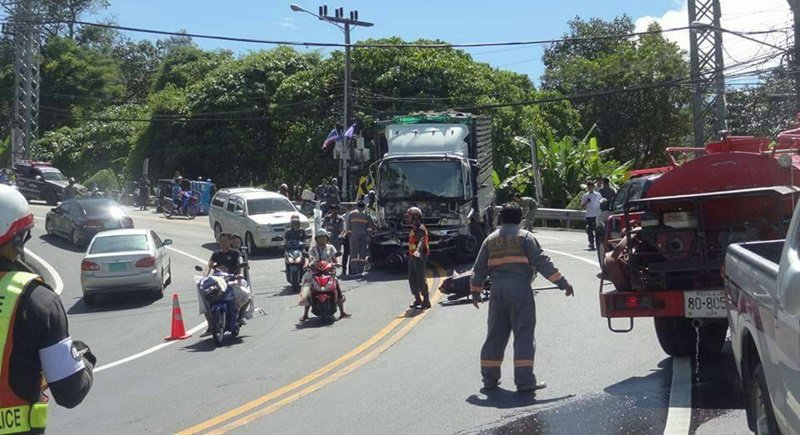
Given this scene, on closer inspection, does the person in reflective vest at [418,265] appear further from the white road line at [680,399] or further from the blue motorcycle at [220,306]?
the white road line at [680,399]

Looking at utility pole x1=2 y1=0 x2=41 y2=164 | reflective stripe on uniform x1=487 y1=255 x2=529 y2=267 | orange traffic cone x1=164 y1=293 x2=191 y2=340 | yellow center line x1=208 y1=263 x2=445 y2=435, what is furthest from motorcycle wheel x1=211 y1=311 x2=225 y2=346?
utility pole x1=2 y1=0 x2=41 y2=164

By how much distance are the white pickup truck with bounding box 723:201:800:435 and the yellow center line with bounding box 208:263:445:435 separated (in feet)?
13.6

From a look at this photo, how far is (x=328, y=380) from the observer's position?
10.9 meters

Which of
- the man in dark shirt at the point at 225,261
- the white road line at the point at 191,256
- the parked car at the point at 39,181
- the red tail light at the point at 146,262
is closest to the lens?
the man in dark shirt at the point at 225,261

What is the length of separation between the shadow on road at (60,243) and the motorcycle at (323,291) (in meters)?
17.0

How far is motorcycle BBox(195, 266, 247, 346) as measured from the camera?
48.5 feet

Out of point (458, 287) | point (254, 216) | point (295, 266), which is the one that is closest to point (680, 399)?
point (458, 287)

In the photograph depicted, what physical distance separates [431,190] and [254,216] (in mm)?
7707

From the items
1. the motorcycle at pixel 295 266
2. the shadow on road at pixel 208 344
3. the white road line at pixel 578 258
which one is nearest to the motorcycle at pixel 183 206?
the white road line at pixel 578 258

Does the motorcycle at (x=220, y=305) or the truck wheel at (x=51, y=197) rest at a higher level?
the truck wheel at (x=51, y=197)

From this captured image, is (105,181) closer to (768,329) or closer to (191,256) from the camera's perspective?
(191,256)

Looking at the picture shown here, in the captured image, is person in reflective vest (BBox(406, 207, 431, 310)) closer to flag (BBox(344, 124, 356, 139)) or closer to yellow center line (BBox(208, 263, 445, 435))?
yellow center line (BBox(208, 263, 445, 435))

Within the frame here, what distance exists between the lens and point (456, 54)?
163 ft

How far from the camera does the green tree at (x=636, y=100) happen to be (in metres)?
57.9
